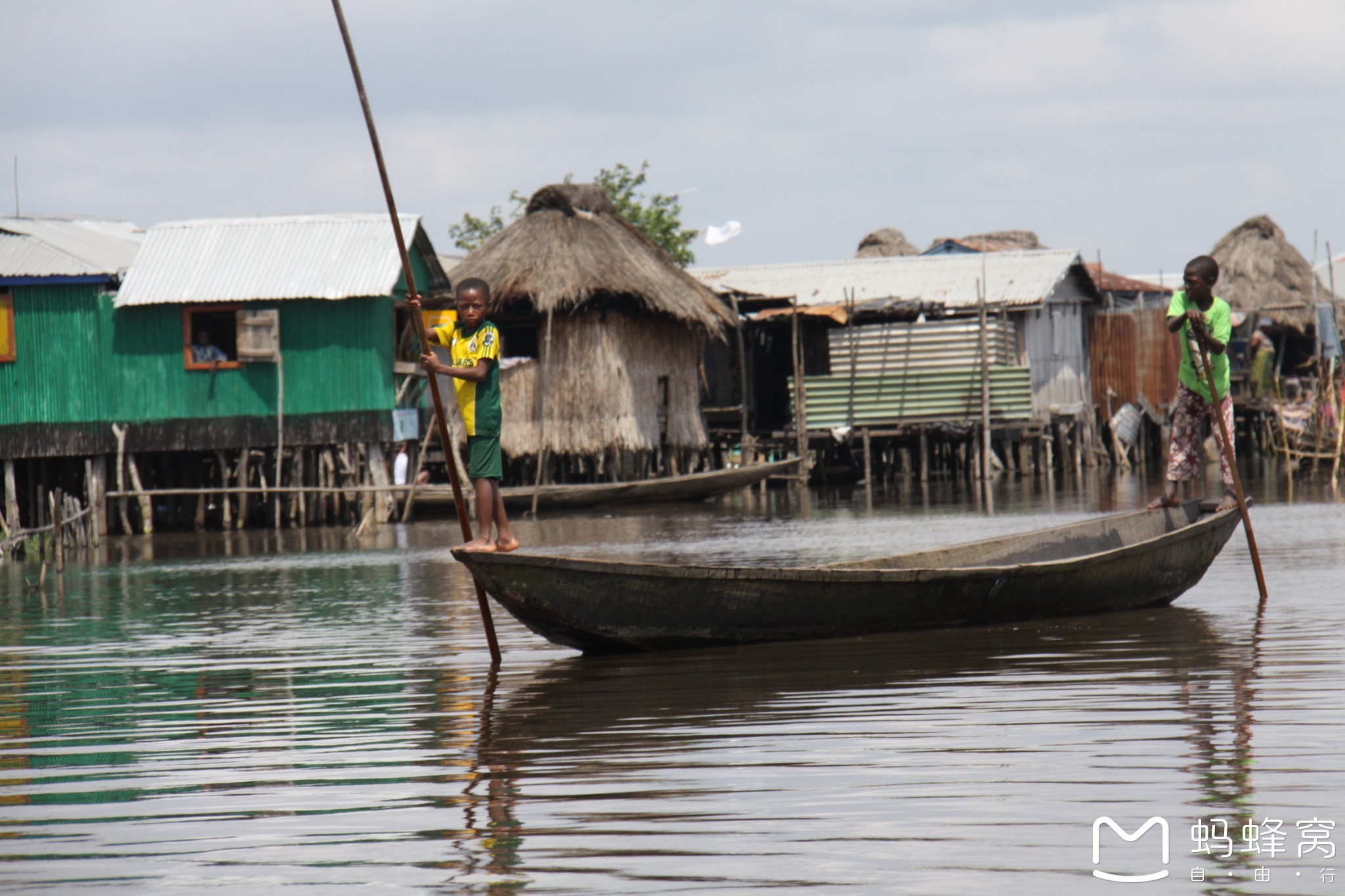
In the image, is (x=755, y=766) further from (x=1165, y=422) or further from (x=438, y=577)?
(x=1165, y=422)

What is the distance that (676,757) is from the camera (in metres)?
4.58

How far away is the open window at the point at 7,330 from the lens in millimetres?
18734

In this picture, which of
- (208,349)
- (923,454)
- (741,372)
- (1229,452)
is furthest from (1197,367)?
(741,372)

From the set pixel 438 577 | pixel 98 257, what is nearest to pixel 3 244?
pixel 98 257

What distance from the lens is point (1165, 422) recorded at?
30844 millimetres

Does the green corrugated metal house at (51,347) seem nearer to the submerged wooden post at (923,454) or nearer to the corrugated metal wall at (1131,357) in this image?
the submerged wooden post at (923,454)

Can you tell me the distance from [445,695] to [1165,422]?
89.0 feet

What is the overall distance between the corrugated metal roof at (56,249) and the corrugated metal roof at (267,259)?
556 mm

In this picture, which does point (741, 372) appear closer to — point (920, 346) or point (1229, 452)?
point (920, 346)

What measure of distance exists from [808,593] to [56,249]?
1522cm

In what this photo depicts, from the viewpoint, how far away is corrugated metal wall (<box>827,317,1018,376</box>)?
2572 centimetres

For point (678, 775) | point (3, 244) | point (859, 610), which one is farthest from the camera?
point (3, 244)

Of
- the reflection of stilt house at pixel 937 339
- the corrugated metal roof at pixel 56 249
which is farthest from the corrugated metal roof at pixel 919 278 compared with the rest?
the corrugated metal roof at pixel 56 249

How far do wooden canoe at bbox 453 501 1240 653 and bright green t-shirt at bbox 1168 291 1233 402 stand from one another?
74 cm
